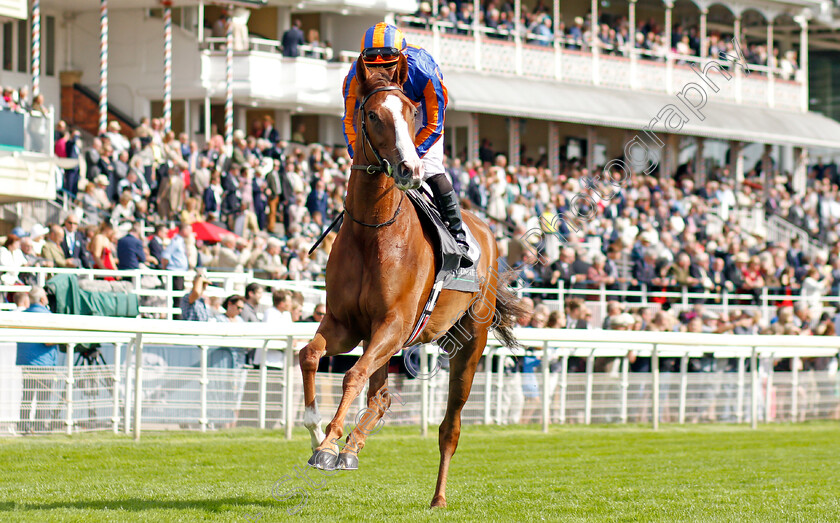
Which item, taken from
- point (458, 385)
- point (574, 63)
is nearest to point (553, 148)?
point (574, 63)

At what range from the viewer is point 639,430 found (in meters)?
13.1

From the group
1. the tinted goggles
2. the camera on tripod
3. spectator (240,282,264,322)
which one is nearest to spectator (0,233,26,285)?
spectator (240,282,264,322)

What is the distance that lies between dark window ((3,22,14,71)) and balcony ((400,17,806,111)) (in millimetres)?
8277

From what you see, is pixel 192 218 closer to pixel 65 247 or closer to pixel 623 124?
pixel 65 247

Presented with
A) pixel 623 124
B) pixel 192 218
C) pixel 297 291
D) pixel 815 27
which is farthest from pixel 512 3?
pixel 297 291

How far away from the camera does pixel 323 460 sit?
577cm

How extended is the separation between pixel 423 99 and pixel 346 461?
2.08 meters

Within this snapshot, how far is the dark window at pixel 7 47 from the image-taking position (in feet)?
72.2

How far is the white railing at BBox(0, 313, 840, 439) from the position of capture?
984 centimetres

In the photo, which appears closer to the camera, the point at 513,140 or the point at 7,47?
the point at 7,47

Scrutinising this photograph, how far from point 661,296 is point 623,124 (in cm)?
1147

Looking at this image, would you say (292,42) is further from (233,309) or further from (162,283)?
(233,309)

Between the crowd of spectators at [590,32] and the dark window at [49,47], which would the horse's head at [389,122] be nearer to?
the dark window at [49,47]

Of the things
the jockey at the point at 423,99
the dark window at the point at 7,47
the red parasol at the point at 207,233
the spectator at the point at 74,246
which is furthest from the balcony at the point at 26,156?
the jockey at the point at 423,99
